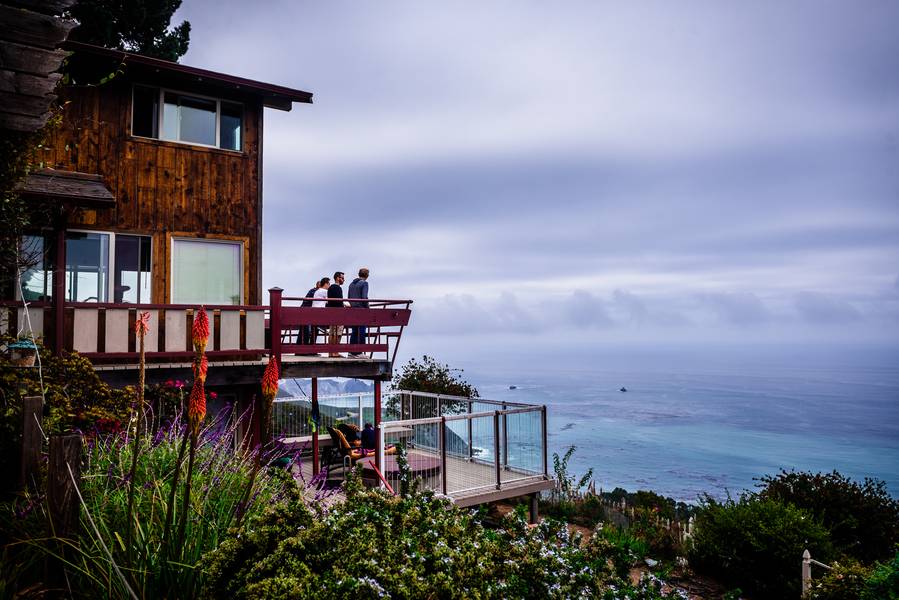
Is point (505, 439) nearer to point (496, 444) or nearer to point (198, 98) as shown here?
point (496, 444)

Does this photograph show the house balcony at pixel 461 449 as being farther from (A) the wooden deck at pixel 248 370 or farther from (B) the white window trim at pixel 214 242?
(B) the white window trim at pixel 214 242

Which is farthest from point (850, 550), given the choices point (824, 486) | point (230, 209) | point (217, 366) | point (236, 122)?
point (236, 122)

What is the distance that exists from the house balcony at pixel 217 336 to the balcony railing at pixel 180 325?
15mm

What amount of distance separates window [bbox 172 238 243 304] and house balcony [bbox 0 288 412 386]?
4.36 ft

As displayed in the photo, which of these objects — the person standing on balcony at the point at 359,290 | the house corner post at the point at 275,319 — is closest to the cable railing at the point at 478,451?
the person standing on balcony at the point at 359,290

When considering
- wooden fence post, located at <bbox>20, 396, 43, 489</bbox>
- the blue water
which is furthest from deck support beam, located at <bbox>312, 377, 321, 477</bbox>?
the blue water

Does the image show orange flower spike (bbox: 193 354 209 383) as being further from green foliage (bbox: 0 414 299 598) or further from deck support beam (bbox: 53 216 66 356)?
deck support beam (bbox: 53 216 66 356)

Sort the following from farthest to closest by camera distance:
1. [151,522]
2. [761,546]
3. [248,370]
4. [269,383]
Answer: [248,370]
[761,546]
[151,522]
[269,383]

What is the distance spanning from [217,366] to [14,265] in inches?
165

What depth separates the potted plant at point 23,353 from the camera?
797 cm

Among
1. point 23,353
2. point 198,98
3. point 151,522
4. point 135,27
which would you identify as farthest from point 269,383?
point 135,27

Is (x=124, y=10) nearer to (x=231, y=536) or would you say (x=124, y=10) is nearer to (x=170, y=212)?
(x=170, y=212)

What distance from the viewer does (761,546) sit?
36.0 ft

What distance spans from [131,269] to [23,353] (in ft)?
16.7
